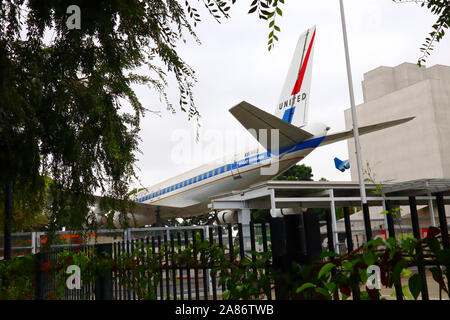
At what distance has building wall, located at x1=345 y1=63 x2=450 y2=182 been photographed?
168 feet

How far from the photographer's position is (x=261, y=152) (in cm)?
2059

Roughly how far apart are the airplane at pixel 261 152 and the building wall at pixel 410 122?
96.3 ft

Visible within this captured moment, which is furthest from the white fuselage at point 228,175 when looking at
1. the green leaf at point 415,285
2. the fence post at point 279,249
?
the green leaf at point 415,285

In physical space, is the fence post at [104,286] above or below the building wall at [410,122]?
below

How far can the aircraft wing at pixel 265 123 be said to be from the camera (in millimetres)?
15523

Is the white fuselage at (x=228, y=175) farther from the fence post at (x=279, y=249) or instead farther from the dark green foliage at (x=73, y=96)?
the fence post at (x=279, y=249)

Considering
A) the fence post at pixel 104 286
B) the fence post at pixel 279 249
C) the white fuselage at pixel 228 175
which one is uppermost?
the white fuselage at pixel 228 175

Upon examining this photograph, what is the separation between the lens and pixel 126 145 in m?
4.70

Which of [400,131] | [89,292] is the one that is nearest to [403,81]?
[400,131]

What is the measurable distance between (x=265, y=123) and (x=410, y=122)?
4351 centimetres

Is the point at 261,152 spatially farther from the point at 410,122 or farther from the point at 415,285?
the point at 410,122

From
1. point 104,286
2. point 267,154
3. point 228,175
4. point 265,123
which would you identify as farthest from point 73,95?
point 228,175

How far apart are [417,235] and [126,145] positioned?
3493 millimetres

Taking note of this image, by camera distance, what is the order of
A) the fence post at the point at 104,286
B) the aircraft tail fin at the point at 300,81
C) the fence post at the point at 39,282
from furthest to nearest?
the aircraft tail fin at the point at 300,81 < the fence post at the point at 39,282 < the fence post at the point at 104,286
